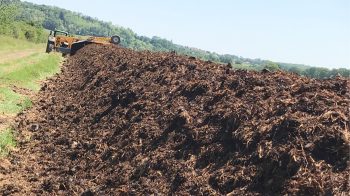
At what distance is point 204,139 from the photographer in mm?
8609

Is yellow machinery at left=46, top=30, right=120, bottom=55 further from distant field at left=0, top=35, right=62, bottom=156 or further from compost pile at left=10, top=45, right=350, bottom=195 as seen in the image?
compost pile at left=10, top=45, right=350, bottom=195

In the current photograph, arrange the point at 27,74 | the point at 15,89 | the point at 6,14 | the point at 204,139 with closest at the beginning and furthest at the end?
the point at 204,139
the point at 15,89
the point at 27,74
the point at 6,14

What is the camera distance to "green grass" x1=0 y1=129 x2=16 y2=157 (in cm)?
1177

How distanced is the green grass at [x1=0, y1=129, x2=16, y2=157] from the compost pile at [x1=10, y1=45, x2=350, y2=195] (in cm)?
65

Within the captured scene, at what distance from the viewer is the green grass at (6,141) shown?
11766 mm

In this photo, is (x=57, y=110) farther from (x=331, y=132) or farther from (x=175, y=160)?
(x=331, y=132)

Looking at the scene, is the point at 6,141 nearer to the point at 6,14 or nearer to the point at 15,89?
the point at 15,89

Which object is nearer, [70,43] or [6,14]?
[70,43]

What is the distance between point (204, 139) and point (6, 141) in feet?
22.2

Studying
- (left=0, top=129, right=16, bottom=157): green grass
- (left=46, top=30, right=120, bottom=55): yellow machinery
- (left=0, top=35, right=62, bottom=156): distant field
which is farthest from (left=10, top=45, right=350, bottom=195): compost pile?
(left=46, top=30, right=120, bottom=55): yellow machinery

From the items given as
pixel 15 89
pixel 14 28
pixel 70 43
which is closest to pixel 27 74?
pixel 15 89

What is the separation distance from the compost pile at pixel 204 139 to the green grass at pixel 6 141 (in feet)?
2.14

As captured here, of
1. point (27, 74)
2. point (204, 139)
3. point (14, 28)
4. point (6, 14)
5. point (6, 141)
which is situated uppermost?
point (204, 139)

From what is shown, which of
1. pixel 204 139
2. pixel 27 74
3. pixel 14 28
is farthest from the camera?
pixel 14 28
